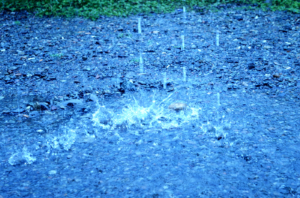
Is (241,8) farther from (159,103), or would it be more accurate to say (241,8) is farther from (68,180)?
(68,180)

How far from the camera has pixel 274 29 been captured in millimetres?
5492

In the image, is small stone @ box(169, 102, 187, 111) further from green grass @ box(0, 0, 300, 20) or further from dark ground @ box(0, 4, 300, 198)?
green grass @ box(0, 0, 300, 20)

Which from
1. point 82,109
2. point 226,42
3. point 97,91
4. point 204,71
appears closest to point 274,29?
point 226,42

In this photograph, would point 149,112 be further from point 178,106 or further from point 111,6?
point 111,6

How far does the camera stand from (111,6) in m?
6.80

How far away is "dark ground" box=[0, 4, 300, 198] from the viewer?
229 centimetres

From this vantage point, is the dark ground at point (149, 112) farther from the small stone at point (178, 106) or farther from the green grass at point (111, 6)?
the green grass at point (111, 6)

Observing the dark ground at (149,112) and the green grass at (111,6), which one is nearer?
the dark ground at (149,112)

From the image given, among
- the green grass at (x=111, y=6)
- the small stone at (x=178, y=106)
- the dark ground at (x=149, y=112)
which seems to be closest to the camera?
the dark ground at (x=149, y=112)

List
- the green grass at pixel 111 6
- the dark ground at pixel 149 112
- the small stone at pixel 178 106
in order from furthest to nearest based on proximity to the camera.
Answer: the green grass at pixel 111 6 < the small stone at pixel 178 106 < the dark ground at pixel 149 112

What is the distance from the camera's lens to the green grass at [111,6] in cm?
645

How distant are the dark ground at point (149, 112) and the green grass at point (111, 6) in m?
0.81

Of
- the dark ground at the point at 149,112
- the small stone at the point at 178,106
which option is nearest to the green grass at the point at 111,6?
the dark ground at the point at 149,112

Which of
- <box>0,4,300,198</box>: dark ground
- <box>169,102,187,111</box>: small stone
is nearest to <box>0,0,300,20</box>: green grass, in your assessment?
<box>0,4,300,198</box>: dark ground
